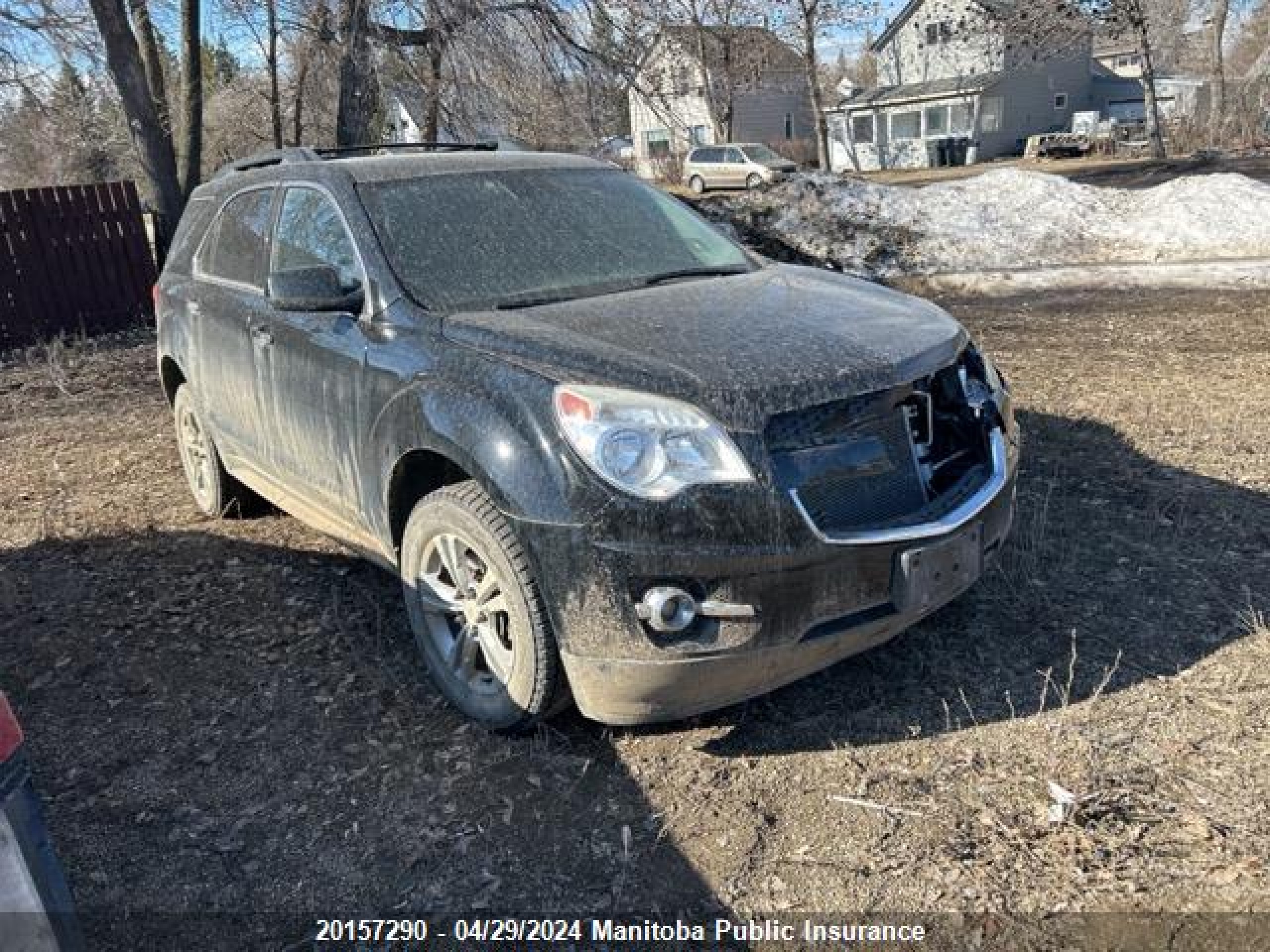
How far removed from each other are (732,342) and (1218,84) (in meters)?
40.0

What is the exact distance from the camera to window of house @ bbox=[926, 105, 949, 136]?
47875 mm

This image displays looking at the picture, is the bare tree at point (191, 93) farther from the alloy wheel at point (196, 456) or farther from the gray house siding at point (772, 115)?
the gray house siding at point (772, 115)

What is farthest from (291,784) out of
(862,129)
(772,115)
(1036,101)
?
(772,115)

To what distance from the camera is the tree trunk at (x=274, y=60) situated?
14524 millimetres

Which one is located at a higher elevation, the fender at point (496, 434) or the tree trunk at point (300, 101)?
the tree trunk at point (300, 101)

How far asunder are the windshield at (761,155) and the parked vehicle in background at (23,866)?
34995 millimetres

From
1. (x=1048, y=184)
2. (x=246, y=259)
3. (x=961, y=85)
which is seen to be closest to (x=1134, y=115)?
(x=961, y=85)

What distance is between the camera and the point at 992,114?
46.9m

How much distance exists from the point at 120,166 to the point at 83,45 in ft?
75.0

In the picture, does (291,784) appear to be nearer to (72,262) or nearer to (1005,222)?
(72,262)

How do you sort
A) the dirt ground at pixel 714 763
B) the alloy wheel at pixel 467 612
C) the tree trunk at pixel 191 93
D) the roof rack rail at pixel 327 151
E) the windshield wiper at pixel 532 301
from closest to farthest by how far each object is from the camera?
1. the dirt ground at pixel 714 763
2. the alloy wheel at pixel 467 612
3. the windshield wiper at pixel 532 301
4. the roof rack rail at pixel 327 151
5. the tree trunk at pixel 191 93

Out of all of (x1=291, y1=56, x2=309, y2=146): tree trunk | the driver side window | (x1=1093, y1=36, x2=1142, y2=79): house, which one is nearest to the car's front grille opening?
the driver side window

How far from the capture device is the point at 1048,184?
1291cm

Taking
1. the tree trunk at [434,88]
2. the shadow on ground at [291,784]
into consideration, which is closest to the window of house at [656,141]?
the tree trunk at [434,88]
